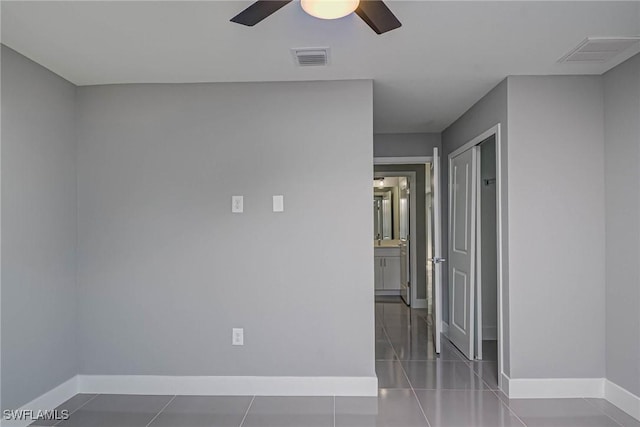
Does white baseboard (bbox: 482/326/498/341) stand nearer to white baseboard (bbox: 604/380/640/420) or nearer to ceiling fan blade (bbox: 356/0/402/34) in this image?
white baseboard (bbox: 604/380/640/420)

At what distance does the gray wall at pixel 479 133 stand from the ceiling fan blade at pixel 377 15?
1588mm

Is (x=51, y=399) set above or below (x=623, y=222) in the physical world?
below

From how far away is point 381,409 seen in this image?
270 cm

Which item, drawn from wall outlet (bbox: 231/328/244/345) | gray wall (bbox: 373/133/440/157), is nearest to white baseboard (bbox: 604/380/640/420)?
wall outlet (bbox: 231/328/244/345)

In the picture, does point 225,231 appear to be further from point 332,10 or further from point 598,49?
point 598,49

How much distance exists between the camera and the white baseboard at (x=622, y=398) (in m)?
2.56

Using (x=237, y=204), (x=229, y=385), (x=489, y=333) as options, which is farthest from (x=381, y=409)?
(x=489, y=333)

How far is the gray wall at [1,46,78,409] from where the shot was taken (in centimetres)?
237

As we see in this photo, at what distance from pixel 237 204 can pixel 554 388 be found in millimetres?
2697

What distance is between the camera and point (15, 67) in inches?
96.0

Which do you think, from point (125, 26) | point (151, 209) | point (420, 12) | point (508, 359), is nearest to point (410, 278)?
point (508, 359)

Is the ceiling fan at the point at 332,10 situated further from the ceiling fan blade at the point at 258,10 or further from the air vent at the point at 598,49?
the air vent at the point at 598,49

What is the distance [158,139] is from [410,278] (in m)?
4.36

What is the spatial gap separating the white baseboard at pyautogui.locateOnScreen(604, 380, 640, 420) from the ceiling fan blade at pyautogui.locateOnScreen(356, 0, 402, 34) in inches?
111
